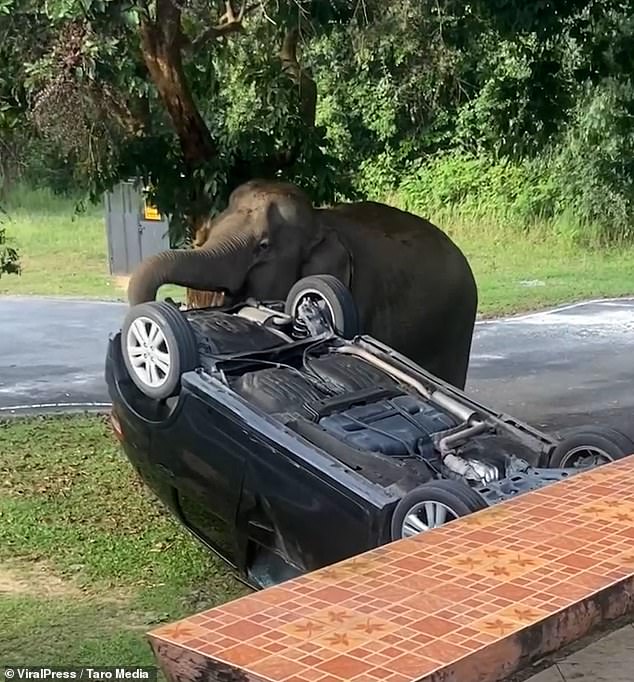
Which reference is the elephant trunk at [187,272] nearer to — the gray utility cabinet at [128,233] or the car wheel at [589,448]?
the car wheel at [589,448]

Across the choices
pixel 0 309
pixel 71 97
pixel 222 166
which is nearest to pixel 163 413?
pixel 71 97

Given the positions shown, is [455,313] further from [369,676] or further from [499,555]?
[369,676]

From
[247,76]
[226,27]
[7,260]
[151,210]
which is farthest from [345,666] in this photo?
[151,210]

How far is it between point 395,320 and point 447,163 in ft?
51.3

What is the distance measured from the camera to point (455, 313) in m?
8.83

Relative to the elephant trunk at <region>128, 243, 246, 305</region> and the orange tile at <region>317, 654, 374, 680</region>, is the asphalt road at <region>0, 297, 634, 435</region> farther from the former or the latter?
the orange tile at <region>317, 654, 374, 680</region>

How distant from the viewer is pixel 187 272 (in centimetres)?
704

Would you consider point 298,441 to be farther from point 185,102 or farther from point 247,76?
point 247,76

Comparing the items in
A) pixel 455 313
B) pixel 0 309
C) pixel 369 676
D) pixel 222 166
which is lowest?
pixel 0 309

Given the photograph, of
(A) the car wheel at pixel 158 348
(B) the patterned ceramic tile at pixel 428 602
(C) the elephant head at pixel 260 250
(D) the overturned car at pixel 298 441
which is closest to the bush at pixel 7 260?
(C) the elephant head at pixel 260 250

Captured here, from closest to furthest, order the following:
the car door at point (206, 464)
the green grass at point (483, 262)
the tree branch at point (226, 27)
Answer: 1. the car door at point (206, 464)
2. the tree branch at point (226, 27)
3. the green grass at point (483, 262)

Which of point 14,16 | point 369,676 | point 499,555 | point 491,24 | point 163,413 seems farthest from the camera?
point 491,24

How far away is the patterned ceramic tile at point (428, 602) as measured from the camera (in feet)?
6.81

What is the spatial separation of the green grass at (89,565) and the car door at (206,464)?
487mm
